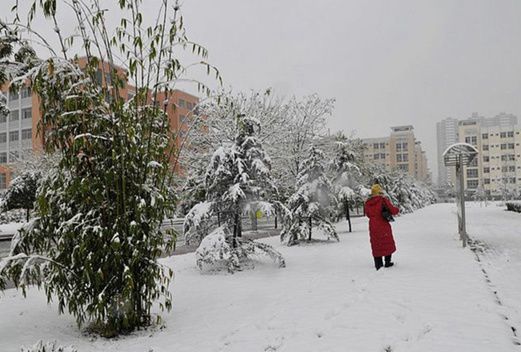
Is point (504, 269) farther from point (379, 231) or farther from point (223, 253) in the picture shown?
point (223, 253)

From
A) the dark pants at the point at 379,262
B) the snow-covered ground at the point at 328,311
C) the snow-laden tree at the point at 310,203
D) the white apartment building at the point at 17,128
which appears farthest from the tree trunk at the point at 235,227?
the white apartment building at the point at 17,128

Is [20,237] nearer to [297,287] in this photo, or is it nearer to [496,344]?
[297,287]

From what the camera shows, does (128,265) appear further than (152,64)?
No

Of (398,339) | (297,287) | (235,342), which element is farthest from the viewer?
(297,287)

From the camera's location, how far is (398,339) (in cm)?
446

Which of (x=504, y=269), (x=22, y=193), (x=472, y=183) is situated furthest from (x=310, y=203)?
(x=472, y=183)

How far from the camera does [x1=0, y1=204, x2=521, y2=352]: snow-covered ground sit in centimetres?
458

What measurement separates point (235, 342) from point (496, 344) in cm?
267

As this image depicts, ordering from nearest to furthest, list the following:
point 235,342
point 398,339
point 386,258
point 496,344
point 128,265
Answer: point 496,344, point 398,339, point 235,342, point 128,265, point 386,258

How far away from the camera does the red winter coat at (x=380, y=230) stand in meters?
8.48

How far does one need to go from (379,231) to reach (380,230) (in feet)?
0.09

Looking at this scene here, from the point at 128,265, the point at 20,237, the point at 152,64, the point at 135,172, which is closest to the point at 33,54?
the point at 152,64

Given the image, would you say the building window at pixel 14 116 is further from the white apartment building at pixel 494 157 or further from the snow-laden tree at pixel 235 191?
the white apartment building at pixel 494 157

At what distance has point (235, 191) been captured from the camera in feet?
31.3
